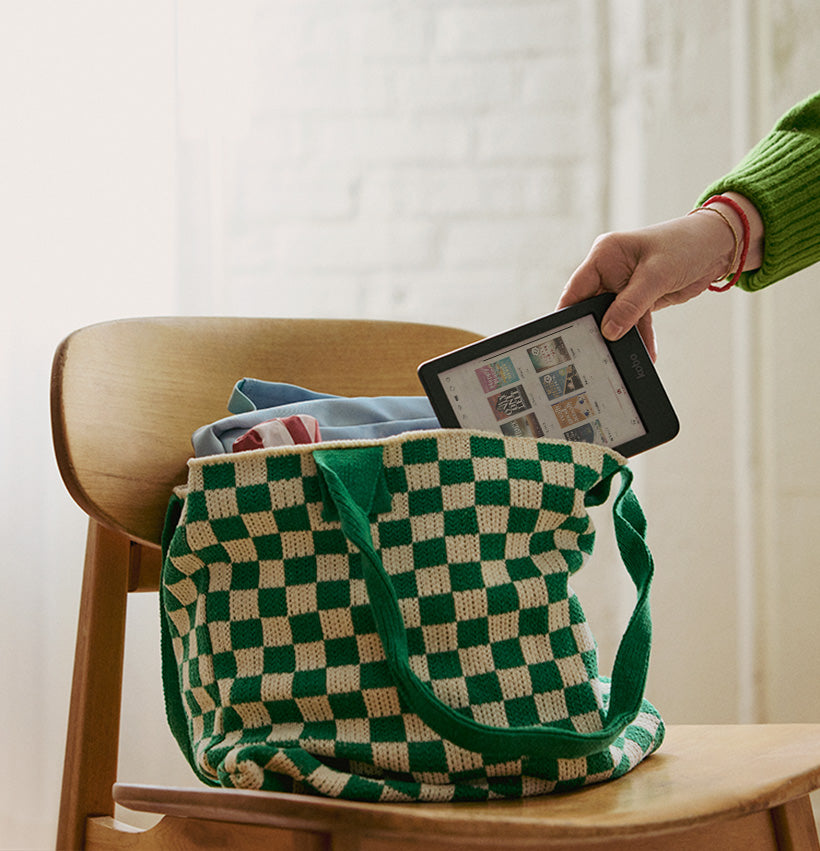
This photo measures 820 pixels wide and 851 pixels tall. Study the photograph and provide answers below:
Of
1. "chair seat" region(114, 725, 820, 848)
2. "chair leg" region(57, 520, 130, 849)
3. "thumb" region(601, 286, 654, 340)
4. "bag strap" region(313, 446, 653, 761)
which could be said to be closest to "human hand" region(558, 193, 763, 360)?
"thumb" region(601, 286, 654, 340)

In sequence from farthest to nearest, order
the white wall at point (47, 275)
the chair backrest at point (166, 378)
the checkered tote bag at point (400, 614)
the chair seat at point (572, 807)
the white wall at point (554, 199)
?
1. the white wall at point (554, 199)
2. the white wall at point (47, 275)
3. the chair backrest at point (166, 378)
4. the checkered tote bag at point (400, 614)
5. the chair seat at point (572, 807)

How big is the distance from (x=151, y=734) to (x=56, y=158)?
576 millimetres

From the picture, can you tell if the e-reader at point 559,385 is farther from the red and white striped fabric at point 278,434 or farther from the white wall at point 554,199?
the white wall at point 554,199

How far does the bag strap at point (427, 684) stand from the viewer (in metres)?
0.47

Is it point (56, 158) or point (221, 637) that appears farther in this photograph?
point (56, 158)

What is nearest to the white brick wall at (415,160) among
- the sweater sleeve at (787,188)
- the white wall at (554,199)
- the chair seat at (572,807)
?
the white wall at (554,199)

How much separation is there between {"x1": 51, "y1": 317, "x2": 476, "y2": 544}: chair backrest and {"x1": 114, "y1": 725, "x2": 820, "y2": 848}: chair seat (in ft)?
0.68

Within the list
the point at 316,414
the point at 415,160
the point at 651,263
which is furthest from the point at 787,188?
the point at 415,160

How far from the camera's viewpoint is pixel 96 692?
2.37ft

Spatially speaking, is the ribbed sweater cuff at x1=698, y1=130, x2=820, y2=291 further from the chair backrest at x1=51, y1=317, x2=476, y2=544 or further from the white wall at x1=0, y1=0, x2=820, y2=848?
the white wall at x1=0, y1=0, x2=820, y2=848

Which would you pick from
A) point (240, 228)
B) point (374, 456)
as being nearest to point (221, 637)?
point (374, 456)

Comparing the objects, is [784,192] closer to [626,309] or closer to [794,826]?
[626,309]

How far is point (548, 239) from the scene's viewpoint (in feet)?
3.71

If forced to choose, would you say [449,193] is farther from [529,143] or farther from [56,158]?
[56,158]
